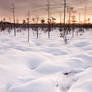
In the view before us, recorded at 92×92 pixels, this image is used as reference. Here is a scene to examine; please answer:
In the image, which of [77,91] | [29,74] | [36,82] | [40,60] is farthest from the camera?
[40,60]

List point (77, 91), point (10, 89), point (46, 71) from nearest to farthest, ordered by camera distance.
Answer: point (77, 91), point (10, 89), point (46, 71)

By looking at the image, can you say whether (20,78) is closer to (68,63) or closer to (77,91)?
(77,91)

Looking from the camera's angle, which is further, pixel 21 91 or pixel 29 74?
pixel 29 74

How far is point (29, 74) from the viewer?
328cm

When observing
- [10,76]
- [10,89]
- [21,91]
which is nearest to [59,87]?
[21,91]

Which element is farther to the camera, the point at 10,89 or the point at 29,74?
the point at 29,74

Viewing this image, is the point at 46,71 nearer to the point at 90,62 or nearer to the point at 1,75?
the point at 1,75

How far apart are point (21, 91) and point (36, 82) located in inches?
15.5

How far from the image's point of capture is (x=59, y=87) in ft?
8.68

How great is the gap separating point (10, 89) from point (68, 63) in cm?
219

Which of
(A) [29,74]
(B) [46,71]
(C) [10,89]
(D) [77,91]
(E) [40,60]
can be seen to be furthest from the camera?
(E) [40,60]

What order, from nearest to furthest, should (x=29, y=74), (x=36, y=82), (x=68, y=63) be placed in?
(x=36, y=82) < (x=29, y=74) < (x=68, y=63)

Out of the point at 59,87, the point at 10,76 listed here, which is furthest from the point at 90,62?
the point at 10,76

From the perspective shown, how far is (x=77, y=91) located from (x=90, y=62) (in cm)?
221
